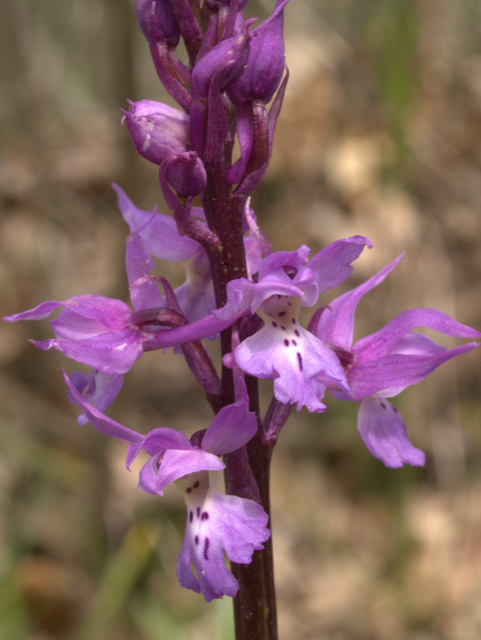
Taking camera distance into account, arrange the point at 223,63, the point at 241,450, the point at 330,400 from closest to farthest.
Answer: the point at 223,63, the point at 241,450, the point at 330,400

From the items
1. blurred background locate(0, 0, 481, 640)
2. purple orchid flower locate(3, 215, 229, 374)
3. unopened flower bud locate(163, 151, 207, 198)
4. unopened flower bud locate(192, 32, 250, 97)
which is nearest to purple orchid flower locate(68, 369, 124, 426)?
purple orchid flower locate(3, 215, 229, 374)

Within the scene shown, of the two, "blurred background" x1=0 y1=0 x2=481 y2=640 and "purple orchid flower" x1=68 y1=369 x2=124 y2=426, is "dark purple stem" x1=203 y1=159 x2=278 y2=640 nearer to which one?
"purple orchid flower" x1=68 y1=369 x2=124 y2=426

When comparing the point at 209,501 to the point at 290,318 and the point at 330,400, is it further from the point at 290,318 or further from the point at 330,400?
the point at 330,400

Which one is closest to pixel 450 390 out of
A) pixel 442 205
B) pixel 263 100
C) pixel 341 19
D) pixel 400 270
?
pixel 400 270

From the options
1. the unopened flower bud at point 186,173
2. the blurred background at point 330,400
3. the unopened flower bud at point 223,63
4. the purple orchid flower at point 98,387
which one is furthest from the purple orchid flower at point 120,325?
the blurred background at point 330,400

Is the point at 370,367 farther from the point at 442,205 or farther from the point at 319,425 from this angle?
the point at 442,205

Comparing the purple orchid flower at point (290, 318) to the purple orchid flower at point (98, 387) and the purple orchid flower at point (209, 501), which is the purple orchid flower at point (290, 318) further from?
the purple orchid flower at point (98, 387)

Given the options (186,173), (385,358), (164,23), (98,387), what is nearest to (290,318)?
(385,358)
